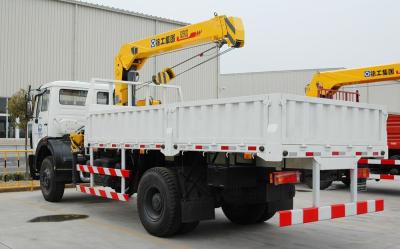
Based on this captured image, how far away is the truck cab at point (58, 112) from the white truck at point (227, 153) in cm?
157

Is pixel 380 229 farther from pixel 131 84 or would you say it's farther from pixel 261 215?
pixel 131 84

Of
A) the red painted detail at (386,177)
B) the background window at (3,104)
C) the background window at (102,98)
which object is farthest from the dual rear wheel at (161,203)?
the background window at (3,104)

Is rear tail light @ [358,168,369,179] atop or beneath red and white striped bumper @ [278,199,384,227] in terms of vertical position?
atop

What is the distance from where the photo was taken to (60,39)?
88.0ft

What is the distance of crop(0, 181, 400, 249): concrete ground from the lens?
23.1 feet

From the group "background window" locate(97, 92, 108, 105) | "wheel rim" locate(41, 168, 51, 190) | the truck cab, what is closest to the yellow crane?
"background window" locate(97, 92, 108, 105)

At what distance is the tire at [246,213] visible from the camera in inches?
330

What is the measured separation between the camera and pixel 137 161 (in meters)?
8.40

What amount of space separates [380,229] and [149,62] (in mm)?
23800

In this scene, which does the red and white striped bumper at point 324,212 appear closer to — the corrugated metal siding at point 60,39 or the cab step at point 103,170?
the cab step at point 103,170

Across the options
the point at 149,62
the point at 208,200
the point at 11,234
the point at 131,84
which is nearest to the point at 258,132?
the point at 208,200

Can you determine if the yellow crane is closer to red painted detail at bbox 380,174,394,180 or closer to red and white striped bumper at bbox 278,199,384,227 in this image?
red and white striped bumper at bbox 278,199,384,227

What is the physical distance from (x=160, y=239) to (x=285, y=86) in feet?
109

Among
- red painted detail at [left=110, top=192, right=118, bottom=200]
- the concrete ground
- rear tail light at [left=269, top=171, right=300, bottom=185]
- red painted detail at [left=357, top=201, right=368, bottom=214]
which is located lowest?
the concrete ground
